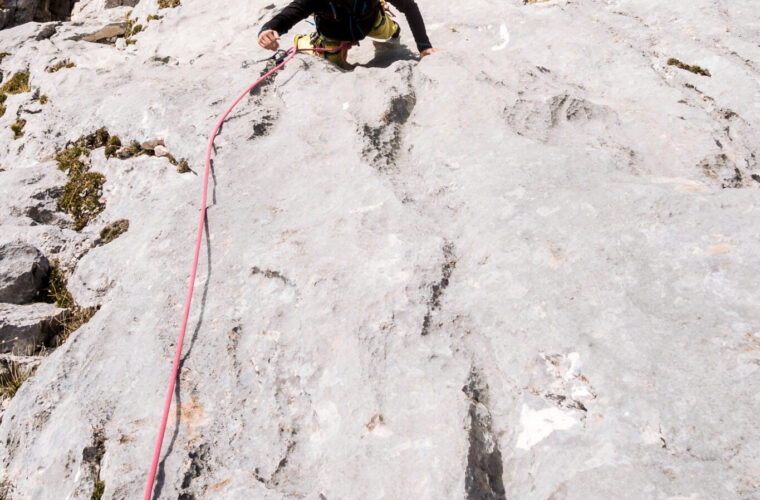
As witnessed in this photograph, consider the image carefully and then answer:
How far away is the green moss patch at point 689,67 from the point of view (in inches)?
242

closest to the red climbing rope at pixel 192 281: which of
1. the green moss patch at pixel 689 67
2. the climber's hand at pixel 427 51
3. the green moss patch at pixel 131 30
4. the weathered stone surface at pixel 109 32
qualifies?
the climber's hand at pixel 427 51

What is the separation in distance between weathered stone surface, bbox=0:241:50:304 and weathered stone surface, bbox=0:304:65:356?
181 millimetres

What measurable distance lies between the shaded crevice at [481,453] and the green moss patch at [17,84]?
9.71 m

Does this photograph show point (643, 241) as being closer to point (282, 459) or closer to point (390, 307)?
point (390, 307)

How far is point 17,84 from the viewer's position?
30.0ft

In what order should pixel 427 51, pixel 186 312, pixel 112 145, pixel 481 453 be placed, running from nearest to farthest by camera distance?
pixel 481 453 < pixel 186 312 < pixel 112 145 < pixel 427 51

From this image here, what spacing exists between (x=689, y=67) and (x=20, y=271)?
8254 mm

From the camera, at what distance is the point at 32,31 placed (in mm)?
10852

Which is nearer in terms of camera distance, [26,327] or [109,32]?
[26,327]

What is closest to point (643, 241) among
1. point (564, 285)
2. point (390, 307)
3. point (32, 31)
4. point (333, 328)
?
point (564, 285)

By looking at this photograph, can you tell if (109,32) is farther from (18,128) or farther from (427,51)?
(427,51)

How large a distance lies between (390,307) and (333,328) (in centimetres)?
48

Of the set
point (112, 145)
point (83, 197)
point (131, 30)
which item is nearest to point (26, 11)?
point (131, 30)

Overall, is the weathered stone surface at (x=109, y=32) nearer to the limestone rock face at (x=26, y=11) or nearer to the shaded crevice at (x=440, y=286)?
the limestone rock face at (x=26, y=11)
